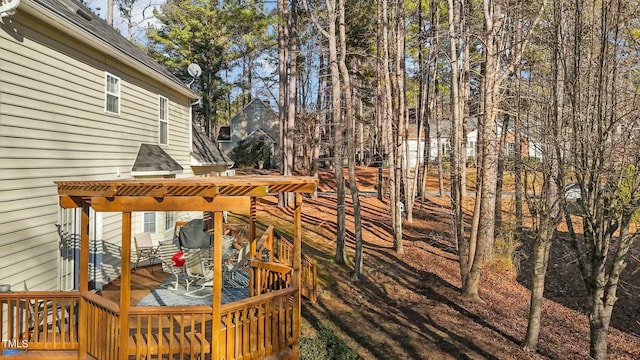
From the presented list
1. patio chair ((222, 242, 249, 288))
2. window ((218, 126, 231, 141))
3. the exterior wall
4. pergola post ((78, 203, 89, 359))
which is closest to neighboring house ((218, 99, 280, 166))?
window ((218, 126, 231, 141))

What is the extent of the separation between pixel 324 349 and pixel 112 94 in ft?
22.3

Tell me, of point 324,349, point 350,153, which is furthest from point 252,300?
point 350,153

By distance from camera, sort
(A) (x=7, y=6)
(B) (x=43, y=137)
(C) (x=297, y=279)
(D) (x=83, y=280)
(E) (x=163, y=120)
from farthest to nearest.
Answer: (E) (x=163, y=120), (B) (x=43, y=137), (C) (x=297, y=279), (A) (x=7, y=6), (D) (x=83, y=280)

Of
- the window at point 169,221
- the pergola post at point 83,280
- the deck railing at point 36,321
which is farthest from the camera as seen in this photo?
the window at point 169,221

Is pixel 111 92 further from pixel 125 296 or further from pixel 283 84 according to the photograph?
pixel 283 84

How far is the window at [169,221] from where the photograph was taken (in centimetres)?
1202

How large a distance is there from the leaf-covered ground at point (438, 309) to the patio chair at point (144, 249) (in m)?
3.91

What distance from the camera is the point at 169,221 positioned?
12.3 metres

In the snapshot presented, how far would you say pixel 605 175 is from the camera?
581cm

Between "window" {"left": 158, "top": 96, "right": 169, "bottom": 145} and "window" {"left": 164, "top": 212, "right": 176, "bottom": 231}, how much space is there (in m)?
2.15

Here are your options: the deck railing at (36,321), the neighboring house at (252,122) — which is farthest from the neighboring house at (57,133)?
the neighboring house at (252,122)

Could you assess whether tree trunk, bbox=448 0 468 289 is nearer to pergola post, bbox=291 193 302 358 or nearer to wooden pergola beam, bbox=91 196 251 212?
pergola post, bbox=291 193 302 358

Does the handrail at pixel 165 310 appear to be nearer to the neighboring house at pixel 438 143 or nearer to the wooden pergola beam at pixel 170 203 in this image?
the wooden pergola beam at pixel 170 203

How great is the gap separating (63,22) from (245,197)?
4476mm
